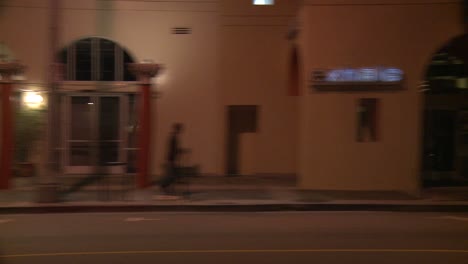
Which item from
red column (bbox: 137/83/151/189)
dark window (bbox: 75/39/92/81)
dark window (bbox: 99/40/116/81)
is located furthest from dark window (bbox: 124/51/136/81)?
red column (bbox: 137/83/151/189)

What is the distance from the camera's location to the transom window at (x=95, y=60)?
16922 millimetres

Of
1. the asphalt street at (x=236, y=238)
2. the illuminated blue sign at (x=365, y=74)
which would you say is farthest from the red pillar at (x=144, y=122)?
the illuminated blue sign at (x=365, y=74)

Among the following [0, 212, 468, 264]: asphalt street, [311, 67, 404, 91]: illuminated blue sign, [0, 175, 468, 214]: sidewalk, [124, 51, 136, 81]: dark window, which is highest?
[124, 51, 136, 81]: dark window

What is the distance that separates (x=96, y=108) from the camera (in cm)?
1712

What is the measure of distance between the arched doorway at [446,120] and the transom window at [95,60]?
897 centimetres

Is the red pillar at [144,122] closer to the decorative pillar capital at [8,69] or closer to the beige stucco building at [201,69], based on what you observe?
the beige stucco building at [201,69]

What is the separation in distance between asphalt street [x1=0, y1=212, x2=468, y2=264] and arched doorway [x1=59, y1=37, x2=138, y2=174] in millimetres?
5592

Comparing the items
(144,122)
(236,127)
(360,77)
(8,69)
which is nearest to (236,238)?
(144,122)

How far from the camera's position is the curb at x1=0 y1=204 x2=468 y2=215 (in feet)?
39.1

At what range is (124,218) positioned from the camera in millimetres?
11062

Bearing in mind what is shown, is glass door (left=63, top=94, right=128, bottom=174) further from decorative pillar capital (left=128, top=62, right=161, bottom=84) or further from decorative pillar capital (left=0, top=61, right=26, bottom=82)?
decorative pillar capital (left=0, top=61, right=26, bottom=82)

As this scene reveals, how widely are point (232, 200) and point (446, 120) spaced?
7.52 metres

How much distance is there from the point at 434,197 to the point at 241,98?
6381 millimetres

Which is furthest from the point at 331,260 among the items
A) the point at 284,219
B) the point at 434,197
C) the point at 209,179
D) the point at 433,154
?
the point at 433,154
